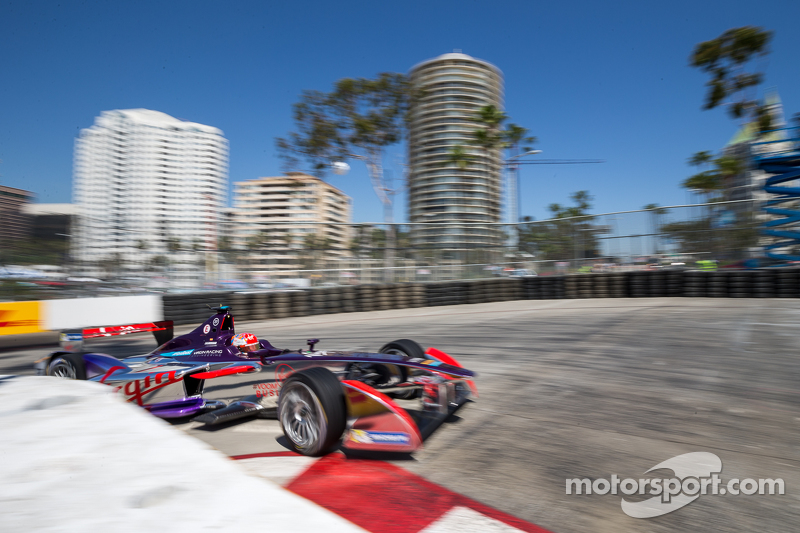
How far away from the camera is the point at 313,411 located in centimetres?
321

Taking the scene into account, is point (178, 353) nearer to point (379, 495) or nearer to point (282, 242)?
point (379, 495)

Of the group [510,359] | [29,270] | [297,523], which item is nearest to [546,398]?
[510,359]

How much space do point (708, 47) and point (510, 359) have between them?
25.9m

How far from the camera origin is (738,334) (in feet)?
23.1

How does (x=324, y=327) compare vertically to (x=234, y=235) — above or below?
below

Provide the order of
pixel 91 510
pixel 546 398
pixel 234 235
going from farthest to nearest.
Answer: pixel 234 235 < pixel 546 398 < pixel 91 510

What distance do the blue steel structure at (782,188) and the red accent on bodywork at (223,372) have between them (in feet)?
45.0

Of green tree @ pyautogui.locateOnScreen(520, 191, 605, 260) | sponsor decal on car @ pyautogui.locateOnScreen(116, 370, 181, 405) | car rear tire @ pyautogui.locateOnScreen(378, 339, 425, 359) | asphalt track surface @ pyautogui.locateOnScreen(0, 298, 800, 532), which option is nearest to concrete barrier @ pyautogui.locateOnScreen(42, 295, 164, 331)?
asphalt track surface @ pyautogui.locateOnScreen(0, 298, 800, 532)

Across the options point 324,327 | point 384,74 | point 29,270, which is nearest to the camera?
point 29,270

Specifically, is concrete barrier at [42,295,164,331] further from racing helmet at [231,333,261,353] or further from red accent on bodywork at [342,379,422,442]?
red accent on bodywork at [342,379,422,442]

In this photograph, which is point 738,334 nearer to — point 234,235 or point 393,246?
point 393,246

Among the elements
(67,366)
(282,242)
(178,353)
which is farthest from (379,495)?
(282,242)

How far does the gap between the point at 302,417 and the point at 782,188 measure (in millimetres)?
18731

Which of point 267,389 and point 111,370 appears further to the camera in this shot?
point 111,370
